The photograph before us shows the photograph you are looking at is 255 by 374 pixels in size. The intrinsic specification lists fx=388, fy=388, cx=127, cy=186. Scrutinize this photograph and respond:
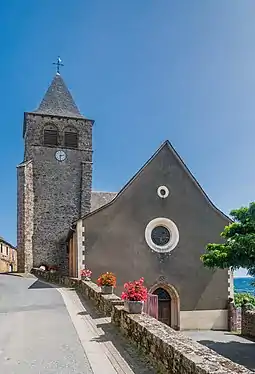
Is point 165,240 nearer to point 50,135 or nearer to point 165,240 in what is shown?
point 165,240

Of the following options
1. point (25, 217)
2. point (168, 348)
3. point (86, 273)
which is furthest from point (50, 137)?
point (168, 348)

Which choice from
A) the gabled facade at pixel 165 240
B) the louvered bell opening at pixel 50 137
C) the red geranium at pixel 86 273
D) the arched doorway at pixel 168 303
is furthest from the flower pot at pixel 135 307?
the louvered bell opening at pixel 50 137

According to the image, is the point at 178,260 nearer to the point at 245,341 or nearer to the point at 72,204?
the point at 245,341

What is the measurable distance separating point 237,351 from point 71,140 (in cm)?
2625

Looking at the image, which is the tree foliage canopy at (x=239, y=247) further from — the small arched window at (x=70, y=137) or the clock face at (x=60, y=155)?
the small arched window at (x=70, y=137)

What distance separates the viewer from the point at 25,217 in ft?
112

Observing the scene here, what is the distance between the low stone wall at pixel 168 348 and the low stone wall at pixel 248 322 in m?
12.0

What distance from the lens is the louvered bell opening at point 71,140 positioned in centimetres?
3731

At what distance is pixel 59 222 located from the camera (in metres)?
35.3

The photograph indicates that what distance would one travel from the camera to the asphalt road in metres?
6.71

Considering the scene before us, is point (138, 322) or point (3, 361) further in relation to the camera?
point (138, 322)

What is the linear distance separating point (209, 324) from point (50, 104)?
26213 mm

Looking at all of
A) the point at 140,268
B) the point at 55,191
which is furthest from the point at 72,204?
the point at 140,268

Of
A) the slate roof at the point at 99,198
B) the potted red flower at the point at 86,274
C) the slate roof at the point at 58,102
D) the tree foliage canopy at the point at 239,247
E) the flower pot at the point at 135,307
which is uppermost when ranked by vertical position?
the slate roof at the point at 58,102
